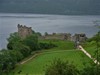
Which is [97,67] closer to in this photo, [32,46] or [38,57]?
[38,57]

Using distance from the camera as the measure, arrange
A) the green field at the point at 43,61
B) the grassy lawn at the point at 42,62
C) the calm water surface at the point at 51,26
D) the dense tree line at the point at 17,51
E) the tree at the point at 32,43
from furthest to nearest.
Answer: the calm water surface at the point at 51,26
the tree at the point at 32,43
the dense tree line at the point at 17,51
the grassy lawn at the point at 42,62
the green field at the point at 43,61

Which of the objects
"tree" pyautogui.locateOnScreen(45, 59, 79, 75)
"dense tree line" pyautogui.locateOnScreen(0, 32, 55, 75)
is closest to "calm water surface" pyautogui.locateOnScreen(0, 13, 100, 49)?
"dense tree line" pyautogui.locateOnScreen(0, 32, 55, 75)

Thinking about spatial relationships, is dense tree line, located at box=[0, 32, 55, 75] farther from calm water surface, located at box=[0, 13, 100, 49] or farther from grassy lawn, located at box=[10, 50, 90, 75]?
calm water surface, located at box=[0, 13, 100, 49]

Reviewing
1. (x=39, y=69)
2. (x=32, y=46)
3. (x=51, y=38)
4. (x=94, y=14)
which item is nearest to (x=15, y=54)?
(x=39, y=69)

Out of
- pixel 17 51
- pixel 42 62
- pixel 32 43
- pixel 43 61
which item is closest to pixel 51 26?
pixel 32 43

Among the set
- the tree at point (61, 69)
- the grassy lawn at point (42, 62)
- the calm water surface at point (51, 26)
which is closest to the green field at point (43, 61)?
the grassy lawn at point (42, 62)

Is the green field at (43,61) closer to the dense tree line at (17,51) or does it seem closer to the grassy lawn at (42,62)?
the grassy lawn at (42,62)

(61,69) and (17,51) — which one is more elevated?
(61,69)

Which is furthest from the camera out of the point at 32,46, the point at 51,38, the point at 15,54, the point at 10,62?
the point at 51,38

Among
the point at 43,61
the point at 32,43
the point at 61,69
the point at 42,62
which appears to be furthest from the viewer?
the point at 32,43

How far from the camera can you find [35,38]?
43312 mm

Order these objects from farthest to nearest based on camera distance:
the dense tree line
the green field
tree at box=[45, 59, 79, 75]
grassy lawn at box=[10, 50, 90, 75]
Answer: the dense tree line < grassy lawn at box=[10, 50, 90, 75] < the green field < tree at box=[45, 59, 79, 75]

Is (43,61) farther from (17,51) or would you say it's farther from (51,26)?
(51,26)

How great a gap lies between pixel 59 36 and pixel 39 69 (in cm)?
2402
